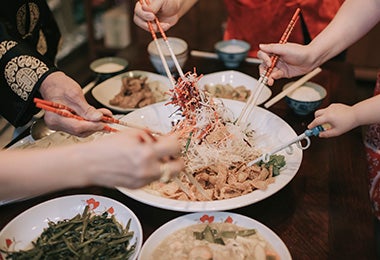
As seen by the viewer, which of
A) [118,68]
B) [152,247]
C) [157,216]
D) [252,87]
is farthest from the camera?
[118,68]

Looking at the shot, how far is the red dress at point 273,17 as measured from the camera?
2607 millimetres

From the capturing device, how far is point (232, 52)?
8.24 feet

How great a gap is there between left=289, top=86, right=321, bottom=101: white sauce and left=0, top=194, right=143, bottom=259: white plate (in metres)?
1.16

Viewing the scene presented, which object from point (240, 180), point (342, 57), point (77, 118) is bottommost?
point (342, 57)

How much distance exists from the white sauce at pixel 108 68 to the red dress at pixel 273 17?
0.92m

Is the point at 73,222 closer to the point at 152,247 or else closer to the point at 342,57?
the point at 152,247

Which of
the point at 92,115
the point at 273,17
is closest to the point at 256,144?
the point at 92,115

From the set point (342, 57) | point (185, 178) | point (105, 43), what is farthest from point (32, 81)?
point (105, 43)

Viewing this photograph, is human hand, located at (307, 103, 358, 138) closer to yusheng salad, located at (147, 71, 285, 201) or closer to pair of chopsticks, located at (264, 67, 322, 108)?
yusheng salad, located at (147, 71, 285, 201)

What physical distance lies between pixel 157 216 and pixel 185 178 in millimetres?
180

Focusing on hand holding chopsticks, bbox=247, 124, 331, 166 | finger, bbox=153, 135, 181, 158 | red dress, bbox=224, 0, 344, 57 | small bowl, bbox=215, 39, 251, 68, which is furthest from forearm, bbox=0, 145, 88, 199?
red dress, bbox=224, 0, 344, 57

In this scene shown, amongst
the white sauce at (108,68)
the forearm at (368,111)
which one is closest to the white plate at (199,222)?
the forearm at (368,111)

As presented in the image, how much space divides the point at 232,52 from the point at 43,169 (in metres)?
1.80

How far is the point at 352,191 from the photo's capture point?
1618 mm
